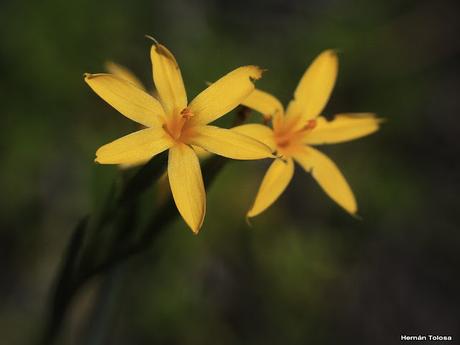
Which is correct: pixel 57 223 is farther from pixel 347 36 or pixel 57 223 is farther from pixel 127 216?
pixel 347 36

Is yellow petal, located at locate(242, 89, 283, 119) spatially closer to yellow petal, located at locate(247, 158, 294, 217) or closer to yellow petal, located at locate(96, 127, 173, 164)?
yellow petal, located at locate(247, 158, 294, 217)

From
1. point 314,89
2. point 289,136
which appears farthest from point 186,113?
point 314,89

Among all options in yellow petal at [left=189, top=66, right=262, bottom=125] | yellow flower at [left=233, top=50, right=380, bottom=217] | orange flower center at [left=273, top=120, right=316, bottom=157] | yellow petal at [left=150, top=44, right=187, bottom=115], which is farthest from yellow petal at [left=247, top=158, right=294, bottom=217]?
yellow petal at [left=150, top=44, right=187, bottom=115]

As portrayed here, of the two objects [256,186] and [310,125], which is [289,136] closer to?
[310,125]

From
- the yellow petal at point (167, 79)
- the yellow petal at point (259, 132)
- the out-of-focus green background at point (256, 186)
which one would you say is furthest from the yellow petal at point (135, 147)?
the out-of-focus green background at point (256, 186)

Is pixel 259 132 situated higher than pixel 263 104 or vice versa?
pixel 263 104

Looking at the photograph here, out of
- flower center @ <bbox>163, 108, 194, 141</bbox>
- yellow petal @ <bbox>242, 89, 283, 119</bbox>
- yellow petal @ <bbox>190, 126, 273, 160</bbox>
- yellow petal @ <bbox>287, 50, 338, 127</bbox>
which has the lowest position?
yellow petal @ <bbox>190, 126, 273, 160</bbox>
